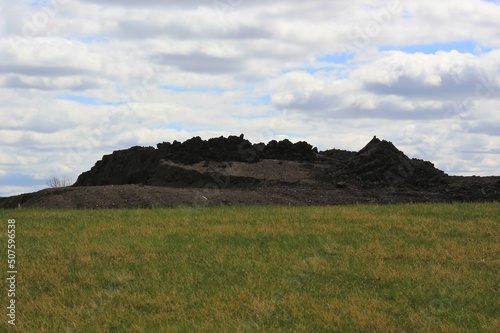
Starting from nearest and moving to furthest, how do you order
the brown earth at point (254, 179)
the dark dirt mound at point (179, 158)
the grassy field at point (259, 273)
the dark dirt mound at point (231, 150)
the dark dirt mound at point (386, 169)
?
the grassy field at point (259, 273)
the brown earth at point (254, 179)
the dark dirt mound at point (386, 169)
the dark dirt mound at point (179, 158)
the dark dirt mound at point (231, 150)

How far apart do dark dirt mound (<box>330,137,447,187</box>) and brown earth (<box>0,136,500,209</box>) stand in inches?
1.8

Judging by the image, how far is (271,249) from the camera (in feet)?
47.5

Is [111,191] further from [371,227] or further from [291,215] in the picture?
[371,227]

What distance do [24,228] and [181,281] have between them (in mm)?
8822

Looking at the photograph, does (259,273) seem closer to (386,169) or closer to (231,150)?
(386,169)

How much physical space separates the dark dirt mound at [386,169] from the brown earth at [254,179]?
0.05 m

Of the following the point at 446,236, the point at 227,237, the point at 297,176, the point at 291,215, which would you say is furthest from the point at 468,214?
the point at 297,176

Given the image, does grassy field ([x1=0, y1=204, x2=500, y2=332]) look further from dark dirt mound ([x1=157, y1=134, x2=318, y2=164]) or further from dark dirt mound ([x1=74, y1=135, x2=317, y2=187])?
dark dirt mound ([x1=157, y1=134, x2=318, y2=164])

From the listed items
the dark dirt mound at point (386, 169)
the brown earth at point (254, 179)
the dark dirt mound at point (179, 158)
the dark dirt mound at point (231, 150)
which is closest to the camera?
the brown earth at point (254, 179)

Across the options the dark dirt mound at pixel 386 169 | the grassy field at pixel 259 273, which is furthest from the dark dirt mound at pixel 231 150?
the grassy field at pixel 259 273

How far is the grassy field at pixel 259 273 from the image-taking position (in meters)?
9.52

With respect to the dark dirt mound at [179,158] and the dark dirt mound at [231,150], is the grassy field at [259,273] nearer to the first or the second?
the dark dirt mound at [179,158]

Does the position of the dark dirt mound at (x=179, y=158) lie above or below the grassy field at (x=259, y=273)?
above

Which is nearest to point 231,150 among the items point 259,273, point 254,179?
point 254,179
